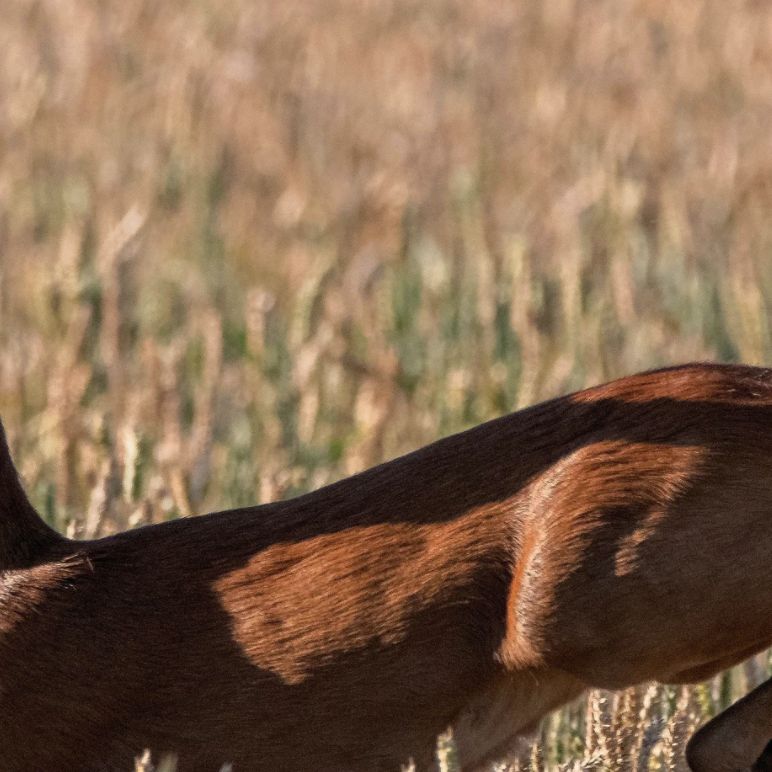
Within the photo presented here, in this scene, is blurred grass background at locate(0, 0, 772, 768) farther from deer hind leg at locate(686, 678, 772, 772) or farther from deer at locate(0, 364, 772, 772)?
deer at locate(0, 364, 772, 772)

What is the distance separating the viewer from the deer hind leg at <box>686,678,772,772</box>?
166 inches

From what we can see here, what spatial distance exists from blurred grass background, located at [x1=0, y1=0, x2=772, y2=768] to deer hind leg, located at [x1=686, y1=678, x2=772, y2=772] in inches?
6.6

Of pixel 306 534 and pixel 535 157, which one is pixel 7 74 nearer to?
pixel 535 157

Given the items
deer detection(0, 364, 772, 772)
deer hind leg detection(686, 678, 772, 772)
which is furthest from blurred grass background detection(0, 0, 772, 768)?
deer detection(0, 364, 772, 772)

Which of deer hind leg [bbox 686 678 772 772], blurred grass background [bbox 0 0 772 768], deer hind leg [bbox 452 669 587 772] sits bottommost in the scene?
deer hind leg [bbox 686 678 772 772]

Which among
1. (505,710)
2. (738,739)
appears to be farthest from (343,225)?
(738,739)

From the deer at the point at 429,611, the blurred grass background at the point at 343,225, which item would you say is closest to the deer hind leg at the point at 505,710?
the deer at the point at 429,611

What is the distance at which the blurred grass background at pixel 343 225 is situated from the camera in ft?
22.9

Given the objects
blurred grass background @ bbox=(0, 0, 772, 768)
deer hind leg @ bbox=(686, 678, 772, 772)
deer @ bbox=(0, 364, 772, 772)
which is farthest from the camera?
blurred grass background @ bbox=(0, 0, 772, 768)

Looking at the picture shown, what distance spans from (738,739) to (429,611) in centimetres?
71

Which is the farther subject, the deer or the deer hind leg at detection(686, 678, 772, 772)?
the deer hind leg at detection(686, 678, 772, 772)

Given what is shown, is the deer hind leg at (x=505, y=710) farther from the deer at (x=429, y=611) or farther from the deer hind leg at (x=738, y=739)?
the deer hind leg at (x=738, y=739)

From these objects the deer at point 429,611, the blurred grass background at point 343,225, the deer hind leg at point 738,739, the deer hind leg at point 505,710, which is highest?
the blurred grass background at point 343,225

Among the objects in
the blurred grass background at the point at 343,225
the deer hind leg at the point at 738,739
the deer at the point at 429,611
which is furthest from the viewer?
the blurred grass background at the point at 343,225
